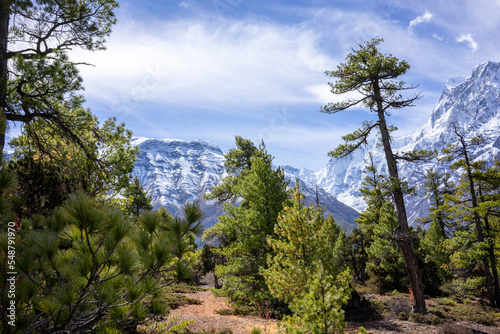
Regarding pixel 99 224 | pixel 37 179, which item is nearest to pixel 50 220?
pixel 99 224

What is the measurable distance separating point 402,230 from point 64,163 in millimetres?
13136

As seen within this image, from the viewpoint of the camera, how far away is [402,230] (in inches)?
431

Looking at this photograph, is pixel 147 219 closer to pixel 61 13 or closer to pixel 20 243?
pixel 20 243

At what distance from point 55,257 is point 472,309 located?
21917 mm

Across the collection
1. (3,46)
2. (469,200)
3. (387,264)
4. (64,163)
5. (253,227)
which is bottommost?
(387,264)

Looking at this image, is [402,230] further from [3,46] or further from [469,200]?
[3,46]

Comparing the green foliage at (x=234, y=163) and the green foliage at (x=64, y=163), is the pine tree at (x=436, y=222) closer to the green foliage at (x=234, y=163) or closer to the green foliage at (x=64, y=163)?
the green foliage at (x=234, y=163)

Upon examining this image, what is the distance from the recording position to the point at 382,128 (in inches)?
461

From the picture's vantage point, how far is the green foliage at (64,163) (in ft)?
24.2

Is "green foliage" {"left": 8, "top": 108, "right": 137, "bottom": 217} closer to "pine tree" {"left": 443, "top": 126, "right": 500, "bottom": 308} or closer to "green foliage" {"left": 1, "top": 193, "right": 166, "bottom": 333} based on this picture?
"green foliage" {"left": 1, "top": 193, "right": 166, "bottom": 333}

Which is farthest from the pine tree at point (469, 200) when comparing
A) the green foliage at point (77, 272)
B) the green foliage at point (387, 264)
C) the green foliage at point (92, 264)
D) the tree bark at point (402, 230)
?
the green foliage at point (77, 272)

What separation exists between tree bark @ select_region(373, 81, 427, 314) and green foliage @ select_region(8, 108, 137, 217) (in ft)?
34.8

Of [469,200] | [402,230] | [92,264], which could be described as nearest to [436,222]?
[469,200]

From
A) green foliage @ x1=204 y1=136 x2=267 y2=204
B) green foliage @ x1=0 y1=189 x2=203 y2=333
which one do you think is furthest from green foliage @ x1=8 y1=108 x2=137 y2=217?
green foliage @ x1=204 y1=136 x2=267 y2=204
